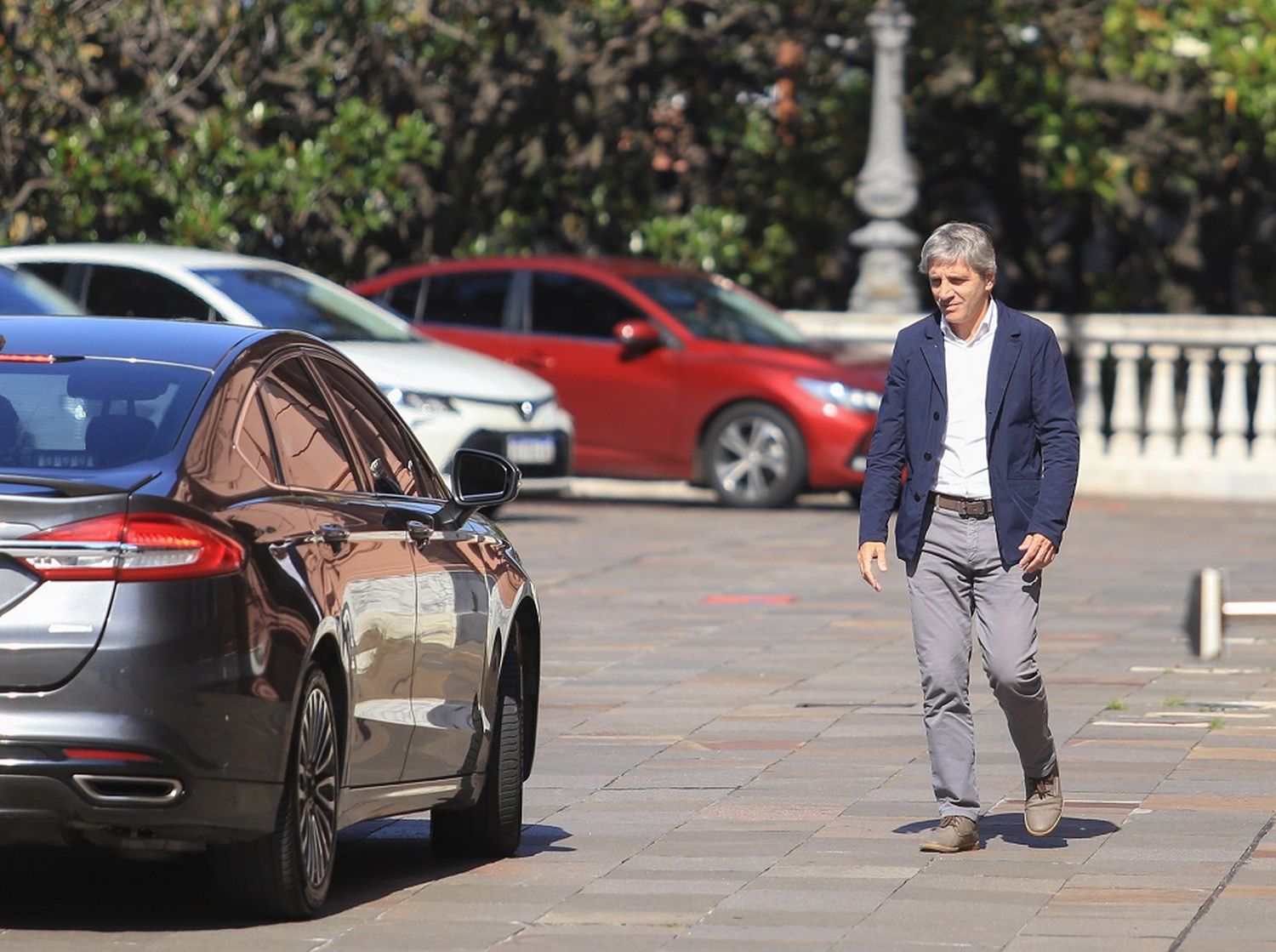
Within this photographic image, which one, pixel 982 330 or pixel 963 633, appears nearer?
pixel 963 633

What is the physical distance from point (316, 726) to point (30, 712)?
75 centimetres

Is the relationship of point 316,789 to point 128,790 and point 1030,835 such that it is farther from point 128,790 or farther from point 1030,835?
point 1030,835

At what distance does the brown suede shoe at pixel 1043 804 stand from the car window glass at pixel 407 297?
13.2 meters

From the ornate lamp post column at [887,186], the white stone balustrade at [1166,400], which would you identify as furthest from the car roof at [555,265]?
the ornate lamp post column at [887,186]

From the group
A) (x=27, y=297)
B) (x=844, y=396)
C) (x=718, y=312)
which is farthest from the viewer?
(x=718, y=312)

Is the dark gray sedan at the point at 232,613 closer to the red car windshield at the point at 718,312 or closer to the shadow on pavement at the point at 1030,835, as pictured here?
the shadow on pavement at the point at 1030,835

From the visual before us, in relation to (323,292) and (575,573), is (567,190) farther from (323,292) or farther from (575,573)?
(575,573)

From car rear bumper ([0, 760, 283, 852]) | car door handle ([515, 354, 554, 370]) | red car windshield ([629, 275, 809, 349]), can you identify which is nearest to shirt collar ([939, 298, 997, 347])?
car rear bumper ([0, 760, 283, 852])

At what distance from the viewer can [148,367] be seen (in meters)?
6.75

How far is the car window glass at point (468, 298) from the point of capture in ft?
67.1

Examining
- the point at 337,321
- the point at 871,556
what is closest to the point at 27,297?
the point at 337,321

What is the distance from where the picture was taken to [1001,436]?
769 cm

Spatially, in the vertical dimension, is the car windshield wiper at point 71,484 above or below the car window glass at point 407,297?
above

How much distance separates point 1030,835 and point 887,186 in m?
15.2
